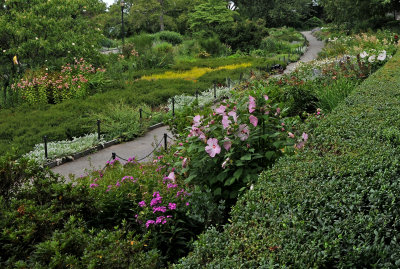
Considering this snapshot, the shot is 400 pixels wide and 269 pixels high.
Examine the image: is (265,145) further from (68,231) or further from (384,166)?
(68,231)

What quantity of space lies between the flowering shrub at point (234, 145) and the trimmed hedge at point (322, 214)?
55 centimetres

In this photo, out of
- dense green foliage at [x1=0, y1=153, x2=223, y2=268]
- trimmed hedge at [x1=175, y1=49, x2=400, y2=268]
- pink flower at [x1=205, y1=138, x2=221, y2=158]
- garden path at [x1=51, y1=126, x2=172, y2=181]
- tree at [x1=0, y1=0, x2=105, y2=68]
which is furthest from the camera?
tree at [x1=0, y1=0, x2=105, y2=68]

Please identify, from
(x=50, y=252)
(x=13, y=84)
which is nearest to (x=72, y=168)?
(x=50, y=252)

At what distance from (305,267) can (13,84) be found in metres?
13.6

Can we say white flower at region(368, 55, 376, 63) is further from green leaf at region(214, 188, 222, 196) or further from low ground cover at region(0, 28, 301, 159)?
green leaf at region(214, 188, 222, 196)

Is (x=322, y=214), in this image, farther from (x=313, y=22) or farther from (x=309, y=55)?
(x=313, y=22)

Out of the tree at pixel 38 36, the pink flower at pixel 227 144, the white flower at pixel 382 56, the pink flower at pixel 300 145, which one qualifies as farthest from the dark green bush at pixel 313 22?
the pink flower at pixel 227 144

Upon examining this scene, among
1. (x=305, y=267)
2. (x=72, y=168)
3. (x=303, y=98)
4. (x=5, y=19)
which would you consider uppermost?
(x=5, y=19)

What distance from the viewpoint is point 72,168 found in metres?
7.75

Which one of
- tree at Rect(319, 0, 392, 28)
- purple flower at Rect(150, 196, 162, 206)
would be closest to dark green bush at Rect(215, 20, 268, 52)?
tree at Rect(319, 0, 392, 28)

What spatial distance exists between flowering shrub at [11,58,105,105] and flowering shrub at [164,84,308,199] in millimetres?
10025

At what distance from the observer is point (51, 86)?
13484 millimetres

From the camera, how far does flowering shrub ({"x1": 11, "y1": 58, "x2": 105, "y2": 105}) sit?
1309cm

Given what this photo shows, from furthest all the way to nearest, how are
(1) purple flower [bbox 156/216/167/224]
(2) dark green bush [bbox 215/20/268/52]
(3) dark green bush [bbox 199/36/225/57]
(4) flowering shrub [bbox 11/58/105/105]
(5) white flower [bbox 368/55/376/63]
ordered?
(2) dark green bush [bbox 215/20/268/52] < (3) dark green bush [bbox 199/36/225/57] < (4) flowering shrub [bbox 11/58/105/105] < (5) white flower [bbox 368/55/376/63] < (1) purple flower [bbox 156/216/167/224]
